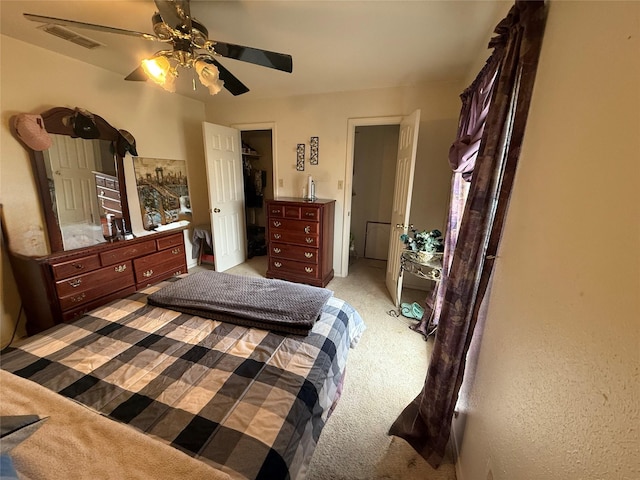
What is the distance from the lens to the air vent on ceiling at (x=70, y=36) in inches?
70.1

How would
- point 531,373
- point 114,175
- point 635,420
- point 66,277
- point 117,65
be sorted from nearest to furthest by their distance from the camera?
point 635,420 < point 531,373 < point 66,277 < point 117,65 < point 114,175

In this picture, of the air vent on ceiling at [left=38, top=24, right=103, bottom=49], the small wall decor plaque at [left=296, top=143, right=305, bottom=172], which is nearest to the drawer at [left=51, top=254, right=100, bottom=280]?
the air vent on ceiling at [left=38, top=24, right=103, bottom=49]

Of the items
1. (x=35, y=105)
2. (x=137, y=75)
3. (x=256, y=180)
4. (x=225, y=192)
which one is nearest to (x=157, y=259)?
(x=225, y=192)

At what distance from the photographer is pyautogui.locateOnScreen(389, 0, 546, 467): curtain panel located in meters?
0.89

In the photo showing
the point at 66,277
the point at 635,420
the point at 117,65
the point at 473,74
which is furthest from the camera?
the point at 117,65

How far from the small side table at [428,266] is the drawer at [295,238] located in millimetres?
1094

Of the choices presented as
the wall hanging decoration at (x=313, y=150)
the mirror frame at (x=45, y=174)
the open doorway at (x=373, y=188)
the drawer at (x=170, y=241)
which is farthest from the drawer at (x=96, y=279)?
the open doorway at (x=373, y=188)

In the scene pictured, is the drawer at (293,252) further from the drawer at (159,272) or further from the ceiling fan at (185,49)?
the ceiling fan at (185,49)

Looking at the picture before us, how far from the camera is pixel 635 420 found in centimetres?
40

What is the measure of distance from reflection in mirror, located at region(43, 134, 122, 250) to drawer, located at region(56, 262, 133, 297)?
407 millimetres

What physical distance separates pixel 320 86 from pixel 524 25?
2.38 meters

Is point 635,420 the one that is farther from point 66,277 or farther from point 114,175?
point 114,175

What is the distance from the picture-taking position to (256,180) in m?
4.40

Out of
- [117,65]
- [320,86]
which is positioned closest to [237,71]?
[320,86]
